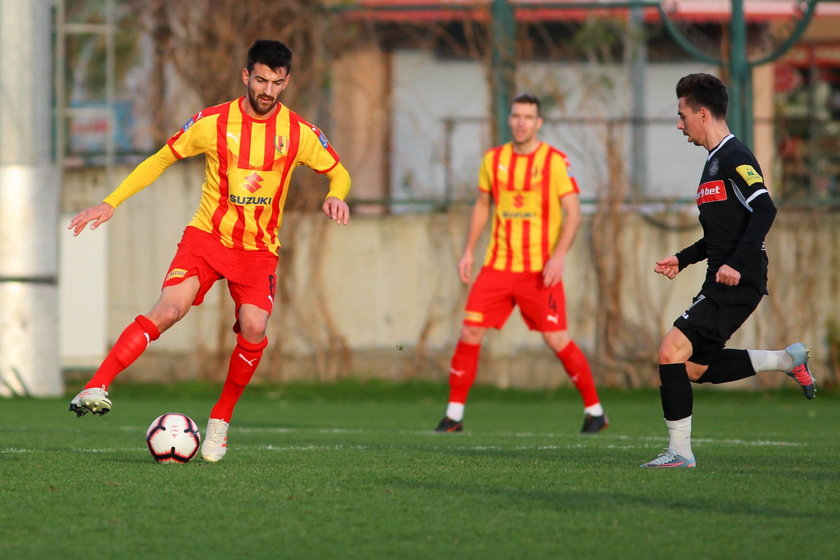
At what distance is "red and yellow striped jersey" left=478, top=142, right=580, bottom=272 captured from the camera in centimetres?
960

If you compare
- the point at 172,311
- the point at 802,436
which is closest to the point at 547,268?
the point at 802,436

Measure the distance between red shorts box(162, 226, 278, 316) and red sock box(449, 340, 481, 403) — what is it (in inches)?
111

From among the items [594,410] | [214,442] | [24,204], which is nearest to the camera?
[214,442]

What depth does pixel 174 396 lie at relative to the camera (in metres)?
13.7

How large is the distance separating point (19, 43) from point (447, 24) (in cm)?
510

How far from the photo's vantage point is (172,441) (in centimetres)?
627

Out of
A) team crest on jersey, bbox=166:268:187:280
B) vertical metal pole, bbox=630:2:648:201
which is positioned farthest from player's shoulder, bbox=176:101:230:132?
vertical metal pole, bbox=630:2:648:201

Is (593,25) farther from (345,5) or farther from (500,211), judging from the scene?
(500,211)

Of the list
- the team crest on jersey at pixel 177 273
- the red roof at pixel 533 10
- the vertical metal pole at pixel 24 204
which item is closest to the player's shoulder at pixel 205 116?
the team crest on jersey at pixel 177 273

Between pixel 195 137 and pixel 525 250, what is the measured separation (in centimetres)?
343

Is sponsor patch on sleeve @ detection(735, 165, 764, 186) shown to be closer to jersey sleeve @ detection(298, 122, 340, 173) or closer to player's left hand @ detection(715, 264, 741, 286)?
player's left hand @ detection(715, 264, 741, 286)

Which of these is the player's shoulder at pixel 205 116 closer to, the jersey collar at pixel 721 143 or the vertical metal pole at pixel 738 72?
the jersey collar at pixel 721 143

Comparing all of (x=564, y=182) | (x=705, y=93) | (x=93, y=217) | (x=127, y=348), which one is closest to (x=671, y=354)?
(x=705, y=93)

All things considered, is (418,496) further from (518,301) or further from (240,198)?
(518,301)
